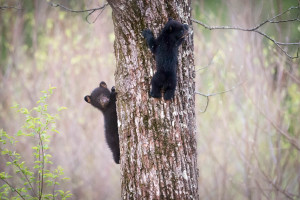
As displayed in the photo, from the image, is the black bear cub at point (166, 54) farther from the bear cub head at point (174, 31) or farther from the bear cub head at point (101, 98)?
the bear cub head at point (101, 98)

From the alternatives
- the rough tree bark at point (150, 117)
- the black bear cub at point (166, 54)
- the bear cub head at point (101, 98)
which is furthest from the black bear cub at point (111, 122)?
the black bear cub at point (166, 54)

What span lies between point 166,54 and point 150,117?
2.08ft

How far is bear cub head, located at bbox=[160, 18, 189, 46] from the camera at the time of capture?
3.07 meters

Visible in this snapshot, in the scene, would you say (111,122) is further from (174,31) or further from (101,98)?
(174,31)

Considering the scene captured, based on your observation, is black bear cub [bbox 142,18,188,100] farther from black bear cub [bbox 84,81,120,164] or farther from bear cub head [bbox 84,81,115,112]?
bear cub head [bbox 84,81,115,112]

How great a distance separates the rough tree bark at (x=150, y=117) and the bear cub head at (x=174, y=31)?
0.31ft

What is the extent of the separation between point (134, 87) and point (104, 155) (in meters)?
6.91

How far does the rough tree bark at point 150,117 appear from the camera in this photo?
10.2 ft

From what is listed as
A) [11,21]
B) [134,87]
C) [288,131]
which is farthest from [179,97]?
[11,21]

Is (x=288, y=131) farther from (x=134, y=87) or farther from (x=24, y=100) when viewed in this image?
(x=24, y=100)

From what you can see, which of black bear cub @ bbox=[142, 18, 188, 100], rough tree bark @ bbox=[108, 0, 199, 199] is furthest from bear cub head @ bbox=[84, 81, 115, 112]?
black bear cub @ bbox=[142, 18, 188, 100]

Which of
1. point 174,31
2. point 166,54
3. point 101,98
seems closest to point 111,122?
point 101,98

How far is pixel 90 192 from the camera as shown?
9953 millimetres

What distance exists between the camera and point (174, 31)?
3053 mm
